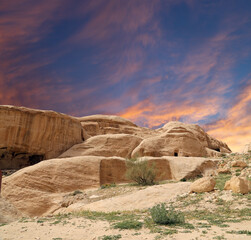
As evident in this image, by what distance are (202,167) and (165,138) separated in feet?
37.1

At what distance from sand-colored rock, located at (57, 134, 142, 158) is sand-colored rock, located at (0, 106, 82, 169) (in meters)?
3.12

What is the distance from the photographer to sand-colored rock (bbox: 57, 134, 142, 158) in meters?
35.1

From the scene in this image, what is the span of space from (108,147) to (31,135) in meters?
11.1

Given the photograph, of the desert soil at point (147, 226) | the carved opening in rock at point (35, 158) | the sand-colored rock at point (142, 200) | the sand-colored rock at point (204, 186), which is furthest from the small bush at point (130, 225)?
the carved opening in rock at point (35, 158)

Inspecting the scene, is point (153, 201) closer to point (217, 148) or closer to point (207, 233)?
point (207, 233)

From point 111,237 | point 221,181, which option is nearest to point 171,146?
point 221,181

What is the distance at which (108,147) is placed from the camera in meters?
35.8

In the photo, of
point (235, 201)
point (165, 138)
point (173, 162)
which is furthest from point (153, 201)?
point (165, 138)

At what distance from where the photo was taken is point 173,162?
1022 inches

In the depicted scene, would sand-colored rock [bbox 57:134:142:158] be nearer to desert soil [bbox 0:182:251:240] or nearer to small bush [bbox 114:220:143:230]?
desert soil [bbox 0:182:251:240]

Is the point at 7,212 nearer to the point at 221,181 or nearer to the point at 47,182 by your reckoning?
the point at 47,182

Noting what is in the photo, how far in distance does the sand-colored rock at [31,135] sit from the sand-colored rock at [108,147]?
3.12m

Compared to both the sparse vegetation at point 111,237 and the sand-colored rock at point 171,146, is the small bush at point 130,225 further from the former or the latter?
the sand-colored rock at point 171,146

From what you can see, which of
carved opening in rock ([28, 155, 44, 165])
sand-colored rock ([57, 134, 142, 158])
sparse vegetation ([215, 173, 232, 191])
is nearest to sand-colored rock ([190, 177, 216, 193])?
sparse vegetation ([215, 173, 232, 191])
